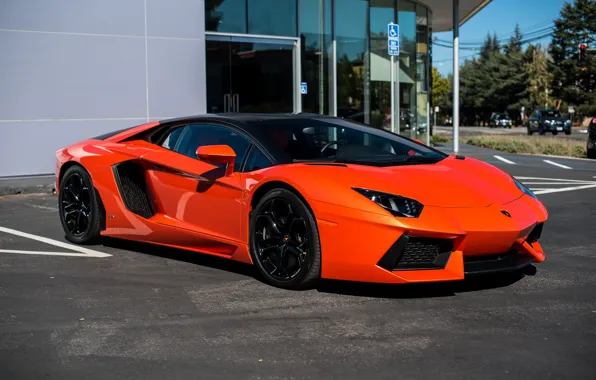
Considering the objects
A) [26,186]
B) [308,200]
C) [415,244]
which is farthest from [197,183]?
[26,186]

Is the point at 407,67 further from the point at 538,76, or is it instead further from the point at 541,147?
the point at 538,76

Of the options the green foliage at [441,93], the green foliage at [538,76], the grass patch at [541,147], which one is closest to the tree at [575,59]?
the green foliage at [538,76]

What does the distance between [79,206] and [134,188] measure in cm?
87

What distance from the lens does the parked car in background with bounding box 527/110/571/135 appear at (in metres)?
50.2

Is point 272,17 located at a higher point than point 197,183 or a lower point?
higher

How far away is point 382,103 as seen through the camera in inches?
879

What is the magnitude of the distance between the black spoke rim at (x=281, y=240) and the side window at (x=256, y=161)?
0.36 metres

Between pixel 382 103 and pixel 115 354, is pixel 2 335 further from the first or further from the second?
pixel 382 103

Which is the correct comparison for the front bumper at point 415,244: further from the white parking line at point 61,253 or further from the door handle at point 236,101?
the door handle at point 236,101

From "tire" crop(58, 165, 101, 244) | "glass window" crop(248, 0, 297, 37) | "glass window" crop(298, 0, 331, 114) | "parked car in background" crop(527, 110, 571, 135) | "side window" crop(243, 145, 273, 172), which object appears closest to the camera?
"side window" crop(243, 145, 273, 172)

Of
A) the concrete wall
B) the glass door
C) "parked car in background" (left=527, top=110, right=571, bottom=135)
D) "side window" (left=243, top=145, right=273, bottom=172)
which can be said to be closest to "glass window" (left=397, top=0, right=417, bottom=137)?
the glass door

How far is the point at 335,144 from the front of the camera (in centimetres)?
620

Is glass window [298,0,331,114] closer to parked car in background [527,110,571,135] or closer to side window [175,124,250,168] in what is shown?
side window [175,124,250,168]

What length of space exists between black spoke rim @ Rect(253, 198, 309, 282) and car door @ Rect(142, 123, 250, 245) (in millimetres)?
275
